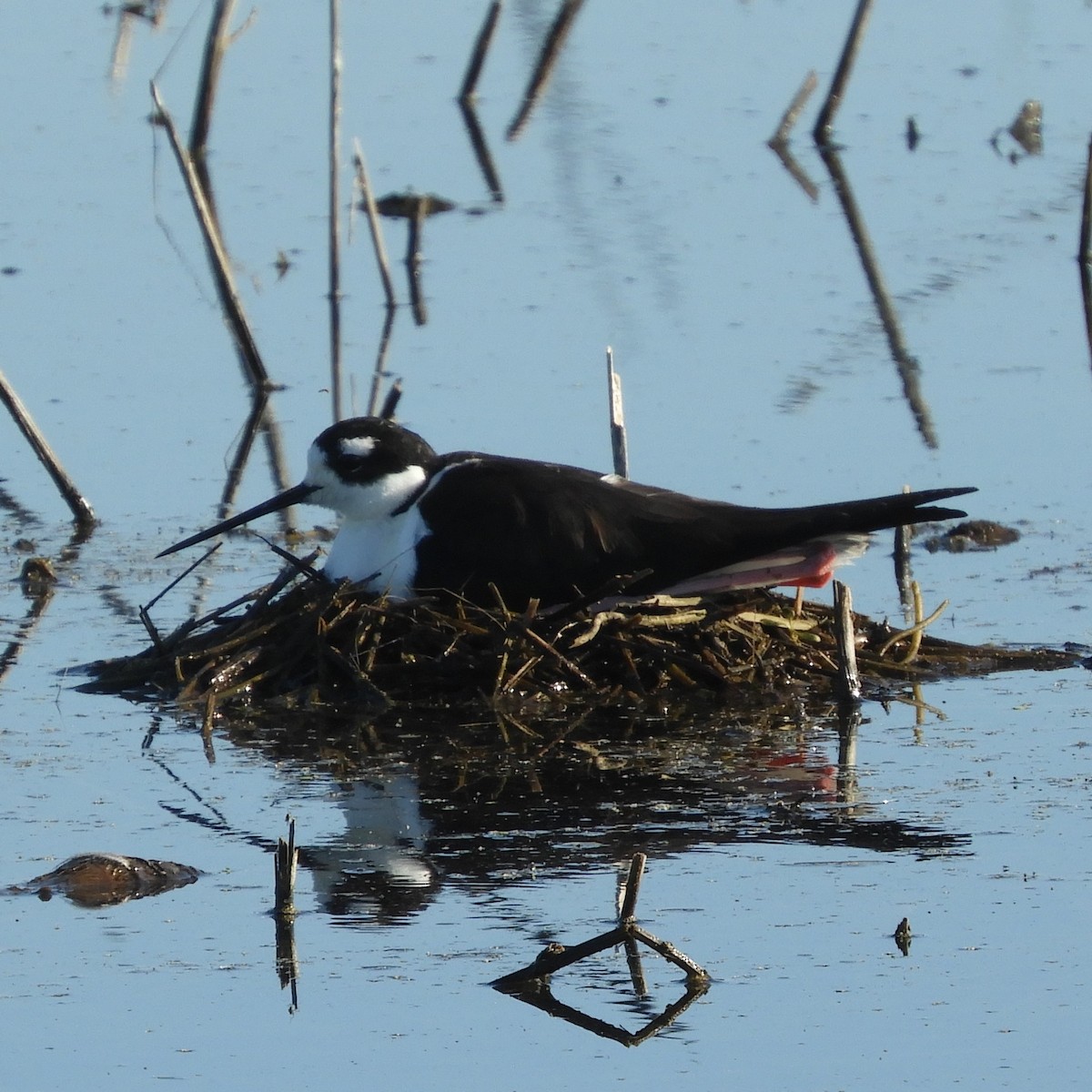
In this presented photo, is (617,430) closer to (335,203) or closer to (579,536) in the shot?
(579,536)

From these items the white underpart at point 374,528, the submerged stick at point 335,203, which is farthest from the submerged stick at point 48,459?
the white underpart at point 374,528

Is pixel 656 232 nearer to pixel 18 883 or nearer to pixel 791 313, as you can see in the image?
pixel 791 313

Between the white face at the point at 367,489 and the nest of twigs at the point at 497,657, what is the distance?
30 centimetres

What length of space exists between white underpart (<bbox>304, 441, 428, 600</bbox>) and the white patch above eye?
0.08 metres

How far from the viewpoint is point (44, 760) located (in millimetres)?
6250

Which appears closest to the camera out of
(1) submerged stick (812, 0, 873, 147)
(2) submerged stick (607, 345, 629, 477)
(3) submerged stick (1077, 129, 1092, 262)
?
(2) submerged stick (607, 345, 629, 477)

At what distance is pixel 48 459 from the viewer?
8492mm

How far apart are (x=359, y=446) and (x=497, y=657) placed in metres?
0.81

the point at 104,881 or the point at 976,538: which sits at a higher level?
the point at 976,538

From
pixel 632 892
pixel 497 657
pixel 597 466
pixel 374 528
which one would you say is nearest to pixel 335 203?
pixel 597 466

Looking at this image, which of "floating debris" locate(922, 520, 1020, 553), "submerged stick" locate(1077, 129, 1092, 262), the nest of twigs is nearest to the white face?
the nest of twigs

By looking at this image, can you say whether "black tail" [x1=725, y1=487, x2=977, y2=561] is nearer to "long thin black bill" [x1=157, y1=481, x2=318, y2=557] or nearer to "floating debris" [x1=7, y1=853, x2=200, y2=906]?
"long thin black bill" [x1=157, y1=481, x2=318, y2=557]

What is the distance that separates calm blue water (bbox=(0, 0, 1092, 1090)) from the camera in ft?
14.9

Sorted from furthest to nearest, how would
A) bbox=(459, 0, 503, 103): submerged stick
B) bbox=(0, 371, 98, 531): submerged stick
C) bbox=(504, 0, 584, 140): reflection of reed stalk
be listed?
1. bbox=(504, 0, 584, 140): reflection of reed stalk
2. bbox=(459, 0, 503, 103): submerged stick
3. bbox=(0, 371, 98, 531): submerged stick
